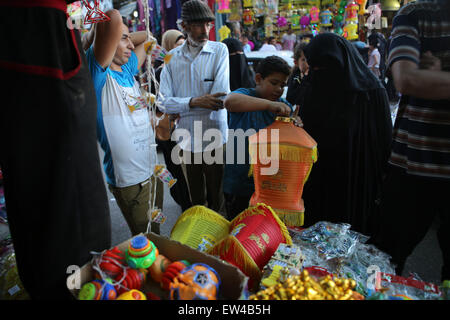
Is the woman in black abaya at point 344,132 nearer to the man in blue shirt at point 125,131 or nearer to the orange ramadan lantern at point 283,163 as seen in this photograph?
the orange ramadan lantern at point 283,163

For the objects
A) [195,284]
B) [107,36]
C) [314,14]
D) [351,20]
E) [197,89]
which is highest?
[314,14]

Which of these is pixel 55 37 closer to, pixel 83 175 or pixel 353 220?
pixel 83 175

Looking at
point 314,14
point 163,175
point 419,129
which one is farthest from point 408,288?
point 314,14

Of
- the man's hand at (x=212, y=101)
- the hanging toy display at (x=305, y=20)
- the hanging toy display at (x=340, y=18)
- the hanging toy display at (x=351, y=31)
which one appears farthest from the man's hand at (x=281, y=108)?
the hanging toy display at (x=305, y=20)

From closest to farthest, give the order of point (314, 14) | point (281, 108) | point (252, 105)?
point (281, 108), point (252, 105), point (314, 14)

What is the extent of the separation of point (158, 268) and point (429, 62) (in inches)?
49.8

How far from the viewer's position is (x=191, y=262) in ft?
2.67

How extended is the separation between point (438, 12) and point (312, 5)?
15.6 feet

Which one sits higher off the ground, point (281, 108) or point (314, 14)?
point (314, 14)

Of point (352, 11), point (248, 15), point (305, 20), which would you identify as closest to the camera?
point (352, 11)

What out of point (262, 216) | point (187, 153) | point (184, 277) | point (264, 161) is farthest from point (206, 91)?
point (184, 277)

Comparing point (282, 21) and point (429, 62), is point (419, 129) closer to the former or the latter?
point (429, 62)

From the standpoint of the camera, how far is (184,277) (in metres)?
0.70
